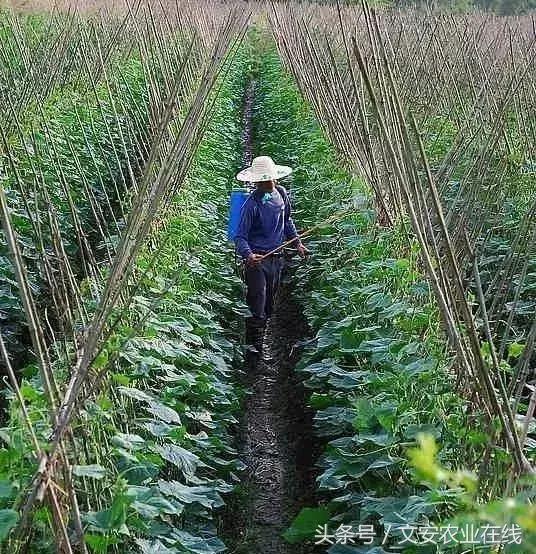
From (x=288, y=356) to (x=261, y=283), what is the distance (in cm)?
54

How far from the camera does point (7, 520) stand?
68.2 inches

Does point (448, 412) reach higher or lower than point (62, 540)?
lower

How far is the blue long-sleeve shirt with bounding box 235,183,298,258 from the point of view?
4.89m

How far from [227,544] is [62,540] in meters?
1.86

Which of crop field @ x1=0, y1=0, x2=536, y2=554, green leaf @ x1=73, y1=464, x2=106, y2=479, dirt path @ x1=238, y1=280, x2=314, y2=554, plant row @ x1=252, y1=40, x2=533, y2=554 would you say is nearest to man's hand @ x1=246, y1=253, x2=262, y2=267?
crop field @ x1=0, y1=0, x2=536, y2=554

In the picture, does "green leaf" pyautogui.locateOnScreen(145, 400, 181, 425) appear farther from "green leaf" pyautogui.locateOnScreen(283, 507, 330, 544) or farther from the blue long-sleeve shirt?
the blue long-sleeve shirt

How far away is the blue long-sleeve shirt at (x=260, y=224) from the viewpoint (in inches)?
192

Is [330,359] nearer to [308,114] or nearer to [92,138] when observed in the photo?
[92,138]

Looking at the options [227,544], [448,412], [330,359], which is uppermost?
[448,412]

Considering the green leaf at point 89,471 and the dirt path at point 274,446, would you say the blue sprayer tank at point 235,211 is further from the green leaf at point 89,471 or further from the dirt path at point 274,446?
the green leaf at point 89,471

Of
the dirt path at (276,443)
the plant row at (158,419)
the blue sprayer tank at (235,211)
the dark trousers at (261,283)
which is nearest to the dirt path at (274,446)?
the dirt path at (276,443)

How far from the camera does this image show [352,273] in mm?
4457

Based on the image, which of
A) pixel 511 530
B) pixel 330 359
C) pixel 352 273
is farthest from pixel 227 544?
pixel 511 530

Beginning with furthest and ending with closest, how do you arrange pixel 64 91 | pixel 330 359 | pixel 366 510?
pixel 64 91 < pixel 330 359 < pixel 366 510
